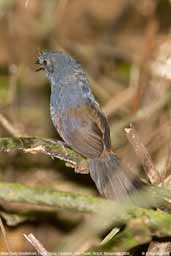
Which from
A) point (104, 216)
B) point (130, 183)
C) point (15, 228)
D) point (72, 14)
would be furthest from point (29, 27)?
point (104, 216)

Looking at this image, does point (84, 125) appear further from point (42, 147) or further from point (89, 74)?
point (89, 74)

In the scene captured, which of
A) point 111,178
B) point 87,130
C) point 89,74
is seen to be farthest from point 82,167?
point 89,74

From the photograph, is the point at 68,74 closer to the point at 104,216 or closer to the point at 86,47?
the point at 104,216

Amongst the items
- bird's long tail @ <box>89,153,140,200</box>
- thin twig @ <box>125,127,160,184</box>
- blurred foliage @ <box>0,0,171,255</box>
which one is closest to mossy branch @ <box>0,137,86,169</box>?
bird's long tail @ <box>89,153,140,200</box>

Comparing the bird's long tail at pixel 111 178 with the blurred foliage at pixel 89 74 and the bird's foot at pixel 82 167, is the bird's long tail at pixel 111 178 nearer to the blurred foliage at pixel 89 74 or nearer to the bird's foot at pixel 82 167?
the bird's foot at pixel 82 167

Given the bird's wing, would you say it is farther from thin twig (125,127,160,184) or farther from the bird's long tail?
thin twig (125,127,160,184)
